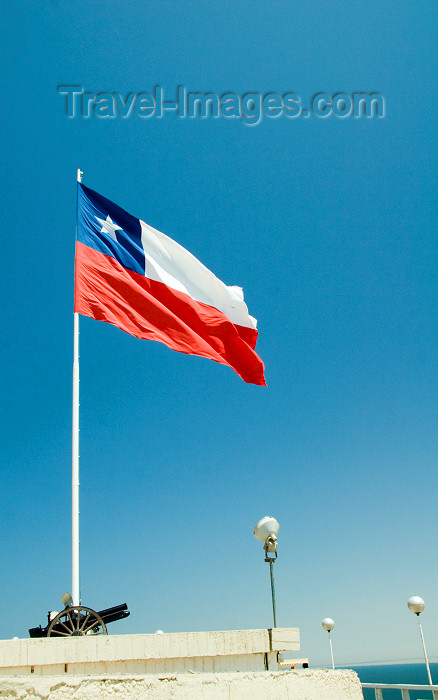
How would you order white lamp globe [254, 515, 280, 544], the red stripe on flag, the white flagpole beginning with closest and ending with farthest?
white lamp globe [254, 515, 280, 544] < the white flagpole < the red stripe on flag

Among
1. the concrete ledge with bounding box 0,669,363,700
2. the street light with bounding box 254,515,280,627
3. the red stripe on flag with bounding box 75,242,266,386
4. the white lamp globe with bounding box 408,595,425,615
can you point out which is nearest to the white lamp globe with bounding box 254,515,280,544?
the street light with bounding box 254,515,280,627

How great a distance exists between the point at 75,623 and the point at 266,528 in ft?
9.45

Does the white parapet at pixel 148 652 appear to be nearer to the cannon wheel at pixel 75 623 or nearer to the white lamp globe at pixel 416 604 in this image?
the cannon wheel at pixel 75 623

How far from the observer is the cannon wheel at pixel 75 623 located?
761 centimetres

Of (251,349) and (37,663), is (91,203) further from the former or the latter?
(37,663)

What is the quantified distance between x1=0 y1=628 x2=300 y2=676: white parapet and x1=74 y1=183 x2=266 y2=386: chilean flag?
5.70m

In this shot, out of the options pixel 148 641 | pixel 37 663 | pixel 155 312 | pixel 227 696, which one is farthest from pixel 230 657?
pixel 155 312

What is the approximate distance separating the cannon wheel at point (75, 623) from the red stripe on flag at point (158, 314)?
4.54m

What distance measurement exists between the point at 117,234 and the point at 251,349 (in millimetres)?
3578

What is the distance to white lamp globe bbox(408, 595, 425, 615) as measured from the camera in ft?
46.5

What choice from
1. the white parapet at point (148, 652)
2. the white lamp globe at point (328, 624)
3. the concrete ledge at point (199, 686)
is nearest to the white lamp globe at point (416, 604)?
the white lamp globe at point (328, 624)

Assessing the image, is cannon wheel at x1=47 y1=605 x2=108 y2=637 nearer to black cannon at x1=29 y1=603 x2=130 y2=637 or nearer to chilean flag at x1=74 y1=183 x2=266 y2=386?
black cannon at x1=29 y1=603 x2=130 y2=637

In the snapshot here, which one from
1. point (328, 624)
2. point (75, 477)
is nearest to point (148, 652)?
point (75, 477)

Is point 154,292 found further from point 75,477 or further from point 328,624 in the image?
point 328,624
